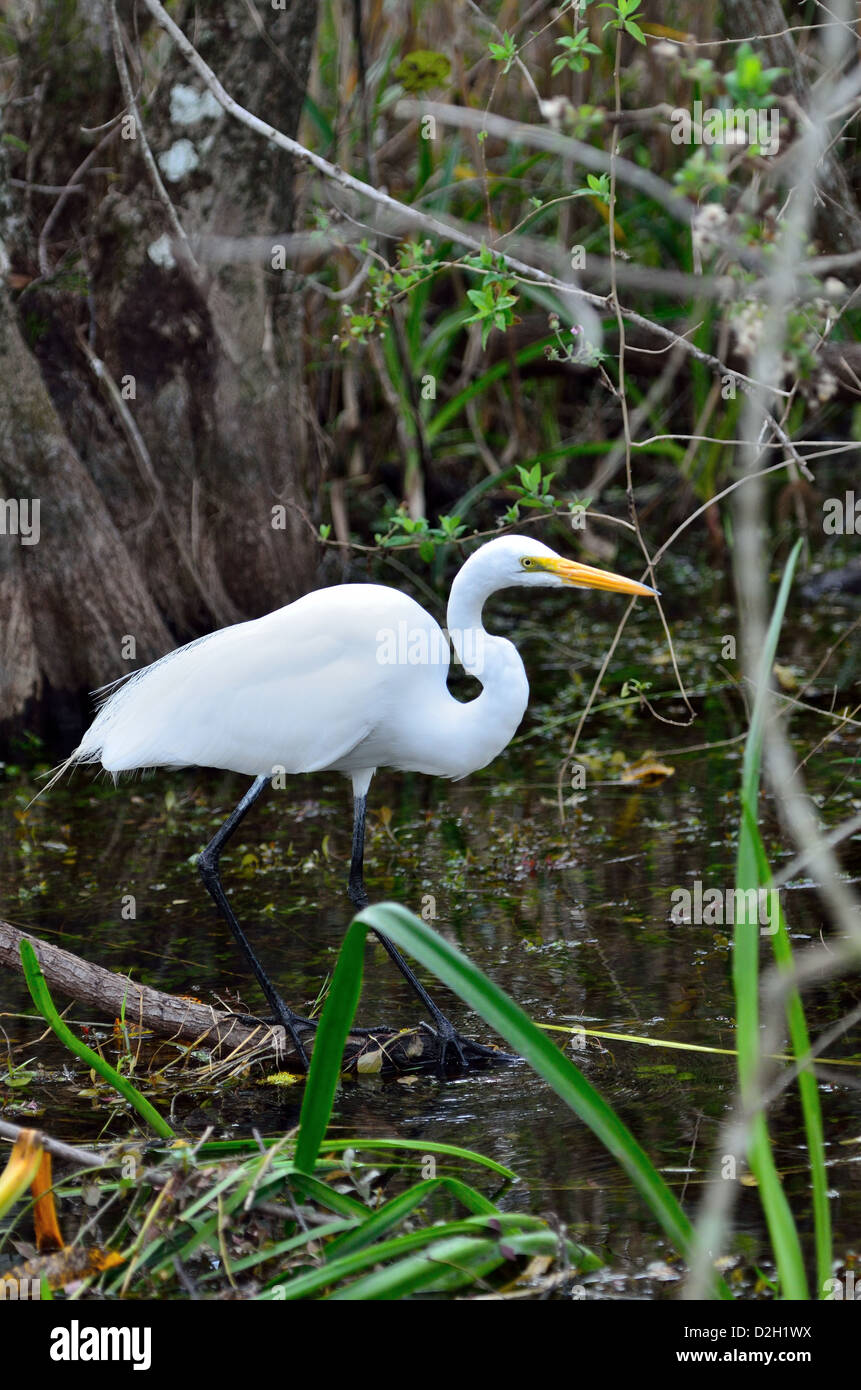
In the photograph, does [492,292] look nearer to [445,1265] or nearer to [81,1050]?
[81,1050]

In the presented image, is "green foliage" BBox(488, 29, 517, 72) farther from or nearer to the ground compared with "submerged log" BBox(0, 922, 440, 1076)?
farther from the ground

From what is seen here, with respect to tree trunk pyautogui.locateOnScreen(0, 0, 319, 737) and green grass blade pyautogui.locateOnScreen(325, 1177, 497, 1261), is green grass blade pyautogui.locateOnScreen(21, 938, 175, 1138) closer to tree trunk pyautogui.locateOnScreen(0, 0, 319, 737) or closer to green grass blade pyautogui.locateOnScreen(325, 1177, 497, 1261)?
green grass blade pyautogui.locateOnScreen(325, 1177, 497, 1261)

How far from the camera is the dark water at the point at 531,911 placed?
3.14 meters

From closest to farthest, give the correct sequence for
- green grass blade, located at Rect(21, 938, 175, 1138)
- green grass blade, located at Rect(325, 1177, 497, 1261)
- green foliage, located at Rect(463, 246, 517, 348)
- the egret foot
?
green grass blade, located at Rect(325, 1177, 497, 1261), green grass blade, located at Rect(21, 938, 175, 1138), green foliage, located at Rect(463, 246, 517, 348), the egret foot

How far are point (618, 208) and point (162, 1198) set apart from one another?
7487 mm

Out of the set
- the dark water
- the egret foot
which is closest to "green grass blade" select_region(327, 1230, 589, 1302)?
the dark water

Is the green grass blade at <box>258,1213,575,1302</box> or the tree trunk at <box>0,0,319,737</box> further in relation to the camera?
the tree trunk at <box>0,0,319,737</box>

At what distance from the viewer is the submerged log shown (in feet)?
11.6

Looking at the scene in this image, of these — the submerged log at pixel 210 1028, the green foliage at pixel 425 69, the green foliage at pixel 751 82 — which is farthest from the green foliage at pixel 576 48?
the green foliage at pixel 425 69

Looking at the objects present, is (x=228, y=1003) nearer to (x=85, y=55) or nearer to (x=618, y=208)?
(x=85, y=55)

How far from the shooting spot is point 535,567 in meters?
3.78

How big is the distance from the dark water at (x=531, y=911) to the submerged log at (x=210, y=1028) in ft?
0.28

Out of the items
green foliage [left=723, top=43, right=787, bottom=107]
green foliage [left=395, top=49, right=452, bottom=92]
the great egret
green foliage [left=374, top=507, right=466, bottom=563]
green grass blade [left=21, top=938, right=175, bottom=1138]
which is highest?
green foliage [left=395, top=49, right=452, bottom=92]
